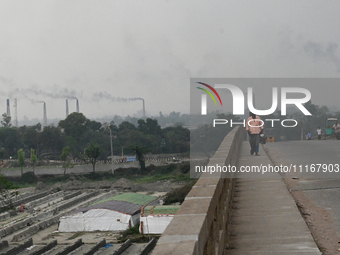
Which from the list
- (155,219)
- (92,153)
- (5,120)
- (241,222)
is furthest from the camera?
(5,120)

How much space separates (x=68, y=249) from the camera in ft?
88.8

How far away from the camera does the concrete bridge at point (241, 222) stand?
8.07ft

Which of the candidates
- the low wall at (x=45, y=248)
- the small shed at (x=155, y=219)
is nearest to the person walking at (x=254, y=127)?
the small shed at (x=155, y=219)

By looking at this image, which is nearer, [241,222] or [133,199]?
[241,222]

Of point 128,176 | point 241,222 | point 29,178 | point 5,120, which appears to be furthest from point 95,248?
point 5,120

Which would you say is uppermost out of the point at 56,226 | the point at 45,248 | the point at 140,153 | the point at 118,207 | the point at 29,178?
the point at 140,153

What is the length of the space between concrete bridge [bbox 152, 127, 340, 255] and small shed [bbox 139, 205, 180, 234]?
2217cm

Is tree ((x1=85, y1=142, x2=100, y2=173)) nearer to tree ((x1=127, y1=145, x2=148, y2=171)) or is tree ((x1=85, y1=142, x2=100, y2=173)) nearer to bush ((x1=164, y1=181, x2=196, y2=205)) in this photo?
tree ((x1=127, y1=145, x2=148, y2=171))

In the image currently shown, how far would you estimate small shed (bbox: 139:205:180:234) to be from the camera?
29.8 m

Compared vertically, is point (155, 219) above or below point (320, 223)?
below

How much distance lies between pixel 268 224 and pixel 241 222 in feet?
1.19

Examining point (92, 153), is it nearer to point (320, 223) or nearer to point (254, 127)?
point (254, 127)

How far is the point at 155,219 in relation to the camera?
30266 millimetres

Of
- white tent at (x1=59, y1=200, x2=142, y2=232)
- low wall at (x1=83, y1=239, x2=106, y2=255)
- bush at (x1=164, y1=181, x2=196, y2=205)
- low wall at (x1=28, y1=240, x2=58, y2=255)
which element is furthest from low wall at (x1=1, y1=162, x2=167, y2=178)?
low wall at (x1=83, y1=239, x2=106, y2=255)
